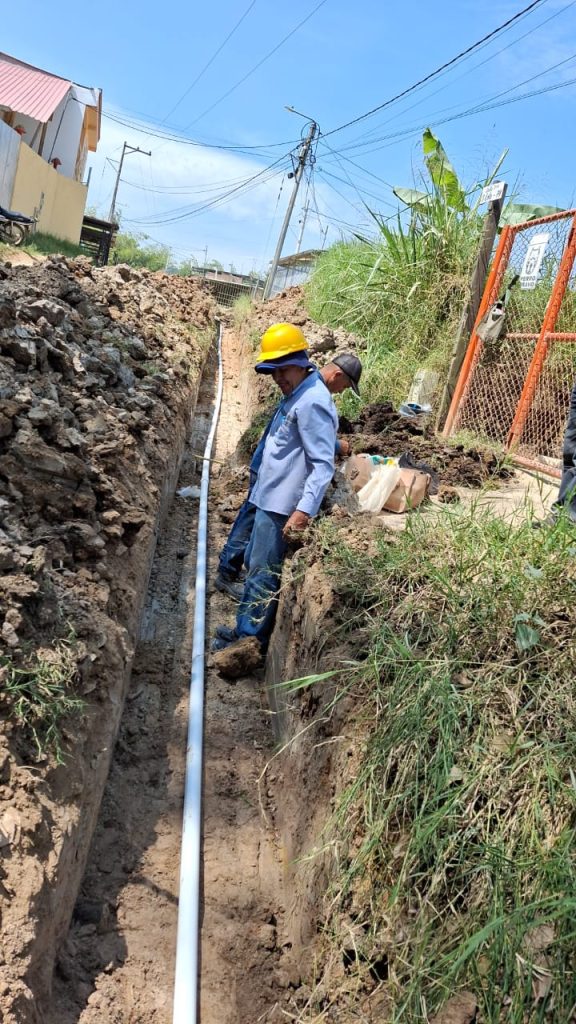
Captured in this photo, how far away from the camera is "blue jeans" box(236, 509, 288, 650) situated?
4.77 meters

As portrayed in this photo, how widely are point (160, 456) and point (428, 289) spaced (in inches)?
229

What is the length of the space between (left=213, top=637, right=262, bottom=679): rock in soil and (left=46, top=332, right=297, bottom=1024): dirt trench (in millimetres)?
75

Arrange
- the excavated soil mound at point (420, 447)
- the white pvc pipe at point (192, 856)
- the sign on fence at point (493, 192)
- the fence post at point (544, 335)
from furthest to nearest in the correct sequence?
1. the sign on fence at point (493, 192)
2. the excavated soil mound at point (420, 447)
3. the fence post at point (544, 335)
4. the white pvc pipe at point (192, 856)

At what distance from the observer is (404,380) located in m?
9.91

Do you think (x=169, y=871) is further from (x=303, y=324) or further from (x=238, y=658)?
(x=303, y=324)

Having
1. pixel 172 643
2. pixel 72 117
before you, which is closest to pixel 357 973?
pixel 172 643

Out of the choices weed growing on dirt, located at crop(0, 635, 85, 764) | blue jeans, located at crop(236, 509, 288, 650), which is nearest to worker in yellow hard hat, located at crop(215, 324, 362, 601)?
blue jeans, located at crop(236, 509, 288, 650)

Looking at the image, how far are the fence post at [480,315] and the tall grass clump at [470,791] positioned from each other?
5.07m

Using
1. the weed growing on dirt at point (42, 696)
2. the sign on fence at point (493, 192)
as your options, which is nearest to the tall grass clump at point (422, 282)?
the sign on fence at point (493, 192)

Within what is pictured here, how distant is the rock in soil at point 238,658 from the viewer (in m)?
4.88

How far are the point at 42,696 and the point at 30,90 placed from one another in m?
25.4

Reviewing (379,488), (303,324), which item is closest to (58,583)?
(379,488)

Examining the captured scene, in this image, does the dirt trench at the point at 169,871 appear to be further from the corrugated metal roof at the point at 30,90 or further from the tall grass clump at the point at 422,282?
the corrugated metal roof at the point at 30,90

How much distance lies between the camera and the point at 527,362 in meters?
7.67
